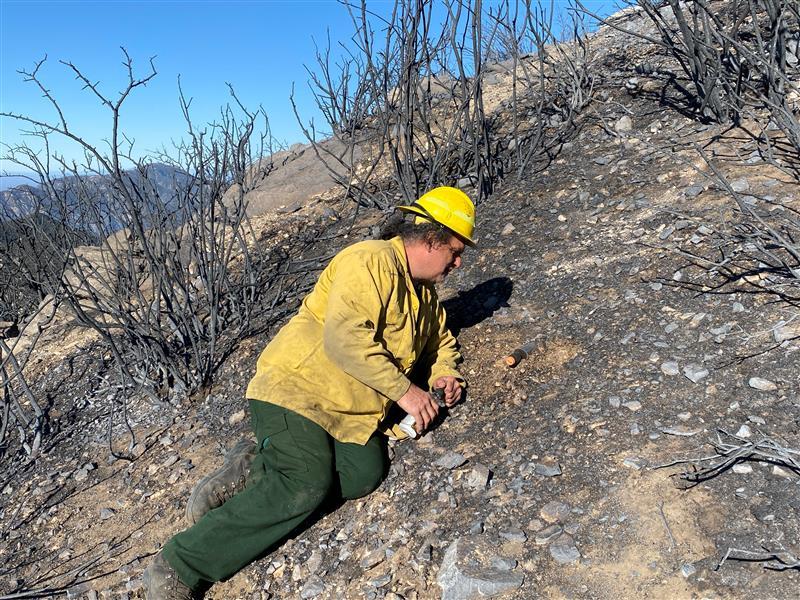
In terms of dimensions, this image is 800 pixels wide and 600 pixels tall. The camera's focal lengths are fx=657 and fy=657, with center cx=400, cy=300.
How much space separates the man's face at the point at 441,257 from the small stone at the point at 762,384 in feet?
3.91

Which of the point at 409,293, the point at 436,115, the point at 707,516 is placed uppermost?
the point at 436,115

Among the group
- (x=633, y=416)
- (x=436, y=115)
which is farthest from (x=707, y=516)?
(x=436, y=115)

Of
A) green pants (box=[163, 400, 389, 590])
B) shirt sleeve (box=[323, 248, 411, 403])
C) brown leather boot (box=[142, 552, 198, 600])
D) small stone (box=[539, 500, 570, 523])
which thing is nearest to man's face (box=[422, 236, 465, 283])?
shirt sleeve (box=[323, 248, 411, 403])

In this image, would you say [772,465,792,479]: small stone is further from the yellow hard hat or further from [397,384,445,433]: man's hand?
the yellow hard hat

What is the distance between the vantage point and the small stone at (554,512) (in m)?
2.18

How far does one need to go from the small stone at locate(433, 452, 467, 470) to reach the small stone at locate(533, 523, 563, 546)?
19.2 inches

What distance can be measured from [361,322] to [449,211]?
0.55m

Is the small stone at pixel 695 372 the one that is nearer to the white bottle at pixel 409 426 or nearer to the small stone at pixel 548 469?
the small stone at pixel 548 469

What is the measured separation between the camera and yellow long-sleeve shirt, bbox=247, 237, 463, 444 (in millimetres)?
2479

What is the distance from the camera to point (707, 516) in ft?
6.59

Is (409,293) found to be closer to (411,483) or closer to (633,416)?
(411,483)

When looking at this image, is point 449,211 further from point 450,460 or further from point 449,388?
→ point 450,460

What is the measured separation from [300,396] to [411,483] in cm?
56

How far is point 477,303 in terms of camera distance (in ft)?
11.9
